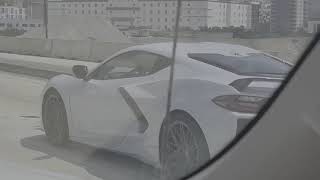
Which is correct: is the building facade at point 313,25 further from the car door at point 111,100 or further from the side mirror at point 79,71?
the side mirror at point 79,71

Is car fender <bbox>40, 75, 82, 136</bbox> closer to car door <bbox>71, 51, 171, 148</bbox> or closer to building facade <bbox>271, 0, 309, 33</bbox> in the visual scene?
car door <bbox>71, 51, 171, 148</bbox>

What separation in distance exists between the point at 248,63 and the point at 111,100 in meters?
1.34

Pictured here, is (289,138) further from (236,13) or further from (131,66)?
(131,66)

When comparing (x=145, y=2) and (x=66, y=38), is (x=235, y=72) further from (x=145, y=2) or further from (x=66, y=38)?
(x=66, y=38)

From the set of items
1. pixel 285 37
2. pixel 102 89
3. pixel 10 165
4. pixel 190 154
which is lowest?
pixel 10 165

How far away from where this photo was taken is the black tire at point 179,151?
410cm

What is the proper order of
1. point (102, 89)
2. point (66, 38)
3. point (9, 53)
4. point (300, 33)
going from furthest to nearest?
point (9, 53) → point (66, 38) → point (102, 89) → point (300, 33)

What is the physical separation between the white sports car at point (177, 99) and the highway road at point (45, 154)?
0.11 m

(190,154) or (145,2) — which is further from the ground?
(145,2)

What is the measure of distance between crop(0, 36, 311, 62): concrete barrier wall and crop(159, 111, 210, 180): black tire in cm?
58

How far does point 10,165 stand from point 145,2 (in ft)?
6.31

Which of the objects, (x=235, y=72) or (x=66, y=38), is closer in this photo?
(x=235, y=72)

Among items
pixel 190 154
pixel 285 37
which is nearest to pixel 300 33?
pixel 285 37

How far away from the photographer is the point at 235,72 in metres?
4.02
